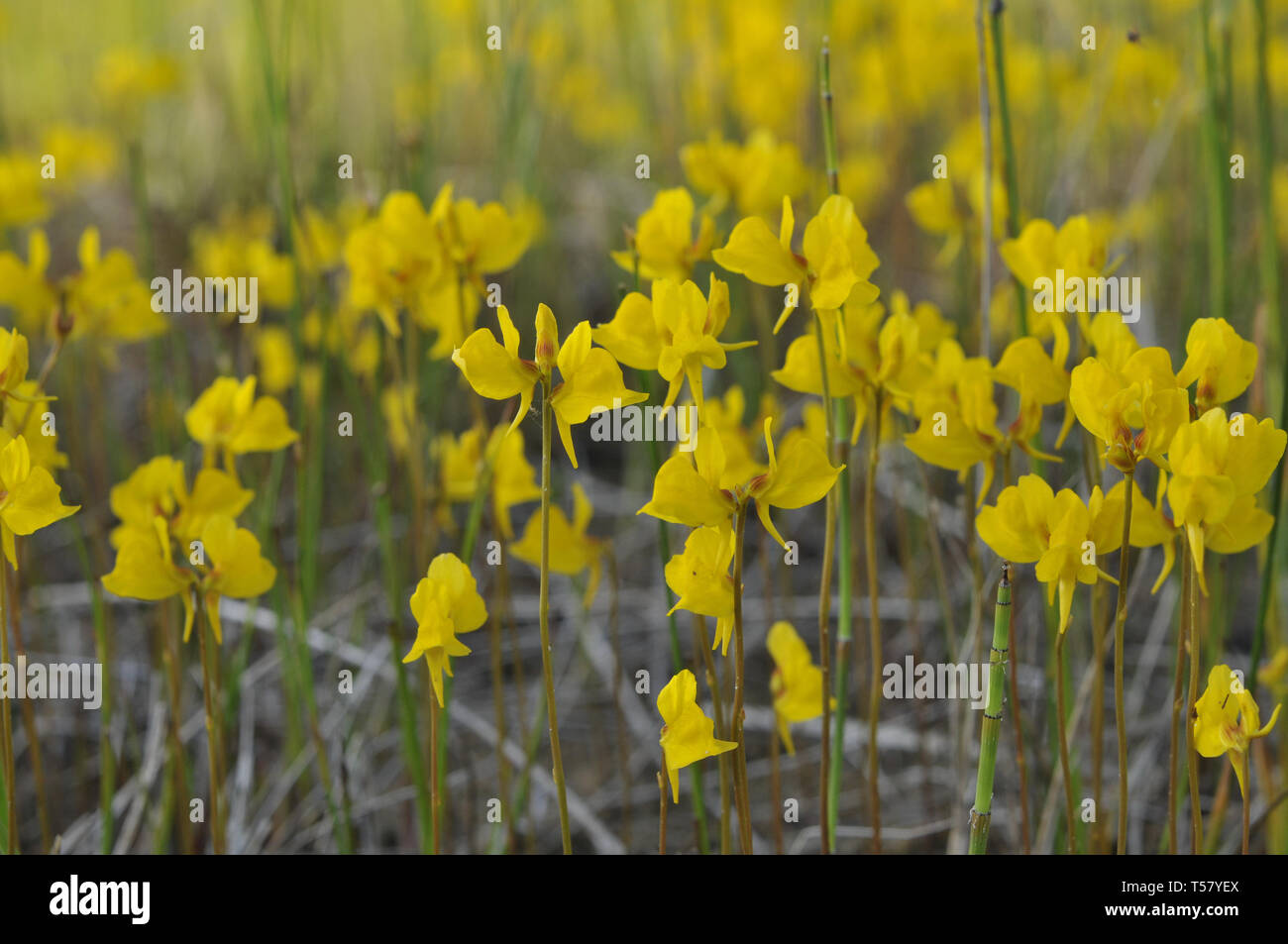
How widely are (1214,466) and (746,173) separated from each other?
1.78ft

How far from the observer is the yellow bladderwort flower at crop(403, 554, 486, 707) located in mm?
660

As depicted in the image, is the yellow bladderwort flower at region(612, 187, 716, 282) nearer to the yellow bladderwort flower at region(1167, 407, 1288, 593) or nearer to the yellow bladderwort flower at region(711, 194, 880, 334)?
the yellow bladderwort flower at region(711, 194, 880, 334)

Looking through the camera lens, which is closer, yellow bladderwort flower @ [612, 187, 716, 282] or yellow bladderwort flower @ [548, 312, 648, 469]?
yellow bladderwort flower @ [548, 312, 648, 469]

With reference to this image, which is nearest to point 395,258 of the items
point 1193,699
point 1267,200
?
point 1193,699

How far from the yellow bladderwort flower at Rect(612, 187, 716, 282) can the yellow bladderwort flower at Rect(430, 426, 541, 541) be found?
206 millimetres

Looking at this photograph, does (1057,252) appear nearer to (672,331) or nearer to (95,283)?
(672,331)

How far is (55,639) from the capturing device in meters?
1.53

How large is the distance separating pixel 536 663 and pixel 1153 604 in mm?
893

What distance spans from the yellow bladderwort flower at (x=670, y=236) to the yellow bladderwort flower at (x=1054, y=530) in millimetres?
306

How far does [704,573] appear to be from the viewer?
0.63 meters

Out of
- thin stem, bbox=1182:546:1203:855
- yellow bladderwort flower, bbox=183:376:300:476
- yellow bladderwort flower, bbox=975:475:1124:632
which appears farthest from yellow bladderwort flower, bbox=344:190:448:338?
thin stem, bbox=1182:546:1203:855
